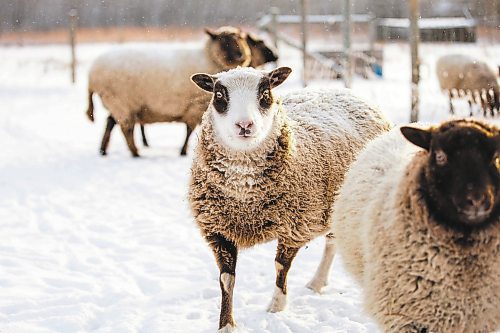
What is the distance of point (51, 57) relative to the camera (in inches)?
882

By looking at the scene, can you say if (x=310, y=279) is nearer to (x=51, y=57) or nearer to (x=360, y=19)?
(x=360, y=19)

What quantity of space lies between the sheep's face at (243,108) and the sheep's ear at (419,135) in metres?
1.12

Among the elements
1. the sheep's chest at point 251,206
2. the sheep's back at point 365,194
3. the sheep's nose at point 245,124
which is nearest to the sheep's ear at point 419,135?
the sheep's back at point 365,194

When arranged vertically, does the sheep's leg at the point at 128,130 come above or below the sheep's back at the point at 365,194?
below

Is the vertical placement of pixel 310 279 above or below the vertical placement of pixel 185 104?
below

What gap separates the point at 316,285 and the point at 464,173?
2175 mm

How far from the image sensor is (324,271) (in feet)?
15.1

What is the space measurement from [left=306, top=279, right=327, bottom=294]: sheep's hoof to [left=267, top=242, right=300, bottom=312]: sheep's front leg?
17.4 inches

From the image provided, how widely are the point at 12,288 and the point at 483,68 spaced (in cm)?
1040

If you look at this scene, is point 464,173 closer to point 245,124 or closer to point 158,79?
point 245,124

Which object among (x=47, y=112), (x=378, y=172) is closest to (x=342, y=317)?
(x=378, y=172)

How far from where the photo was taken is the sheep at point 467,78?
12.2m

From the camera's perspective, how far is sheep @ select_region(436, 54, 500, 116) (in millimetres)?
12219

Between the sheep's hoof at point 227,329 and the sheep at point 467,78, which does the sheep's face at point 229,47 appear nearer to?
the sheep at point 467,78
